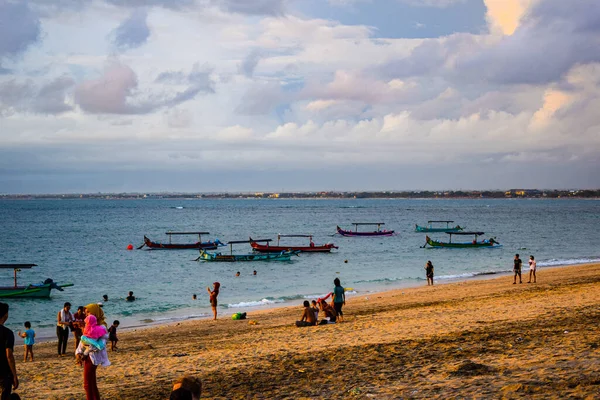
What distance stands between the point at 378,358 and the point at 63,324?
32.9ft

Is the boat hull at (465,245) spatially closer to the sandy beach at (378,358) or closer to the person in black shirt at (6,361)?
the sandy beach at (378,358)

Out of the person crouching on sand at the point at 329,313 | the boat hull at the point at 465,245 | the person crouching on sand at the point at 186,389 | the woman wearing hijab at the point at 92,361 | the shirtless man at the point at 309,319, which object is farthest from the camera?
the boat hull at the point at 465,245

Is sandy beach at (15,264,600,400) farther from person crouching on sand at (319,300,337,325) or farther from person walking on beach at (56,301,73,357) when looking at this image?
person crouching on sand at (319,300,337,325)

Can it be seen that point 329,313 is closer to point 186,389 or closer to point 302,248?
point 186,389

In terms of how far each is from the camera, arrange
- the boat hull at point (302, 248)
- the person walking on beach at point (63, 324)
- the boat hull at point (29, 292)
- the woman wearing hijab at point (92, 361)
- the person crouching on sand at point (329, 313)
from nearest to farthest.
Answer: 1. the woman wearing hijab at point (92, 361)
2. the person walking on beach at point (63, 324)
3. the person crouching on sand at point (329, 313)
4. the boat hull at point (29, 292)
5. the boat hull at point (302, 248)

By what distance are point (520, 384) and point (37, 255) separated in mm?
68054

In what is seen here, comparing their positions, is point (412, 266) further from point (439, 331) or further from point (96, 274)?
point (439, 331)

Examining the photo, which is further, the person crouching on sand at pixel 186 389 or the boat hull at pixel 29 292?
the boat hull at pixel 29 292

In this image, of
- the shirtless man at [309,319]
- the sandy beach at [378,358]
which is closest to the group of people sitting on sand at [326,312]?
the shirtless man at [309,319]

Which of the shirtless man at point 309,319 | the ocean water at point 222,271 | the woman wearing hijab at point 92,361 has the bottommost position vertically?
the ocean water at point 222,271

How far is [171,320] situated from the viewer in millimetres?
28234

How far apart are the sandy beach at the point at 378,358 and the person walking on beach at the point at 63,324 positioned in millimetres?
422

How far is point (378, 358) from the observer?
43.7 ft

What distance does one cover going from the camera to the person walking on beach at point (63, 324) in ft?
56.0
